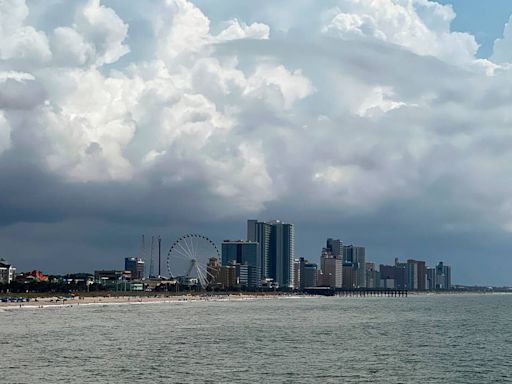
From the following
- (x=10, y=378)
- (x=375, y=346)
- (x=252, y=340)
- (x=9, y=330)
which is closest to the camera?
(x=10, y=378)

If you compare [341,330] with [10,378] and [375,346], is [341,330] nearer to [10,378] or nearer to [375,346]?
[375,346]

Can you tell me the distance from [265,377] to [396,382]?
12275mm

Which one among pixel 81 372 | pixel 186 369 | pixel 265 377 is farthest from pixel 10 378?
pixel 265 377

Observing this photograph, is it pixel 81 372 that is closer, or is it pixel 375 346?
pixel 81 372

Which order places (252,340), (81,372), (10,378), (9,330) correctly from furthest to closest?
1. (9,330)
2. (252,340)
3. (81,372)
4. (10,378)

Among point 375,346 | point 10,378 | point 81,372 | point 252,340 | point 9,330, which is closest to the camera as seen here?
point 10,378

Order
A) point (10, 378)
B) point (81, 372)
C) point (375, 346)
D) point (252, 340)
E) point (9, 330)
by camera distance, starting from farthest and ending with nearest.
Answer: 1. point (9, 330)
2. point (252, 340)
3. point (375, 346)
4. point (81, 372)
5. point (10, 378)

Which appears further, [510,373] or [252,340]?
[252,340]

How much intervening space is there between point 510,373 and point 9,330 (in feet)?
276

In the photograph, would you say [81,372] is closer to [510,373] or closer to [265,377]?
[265,377]

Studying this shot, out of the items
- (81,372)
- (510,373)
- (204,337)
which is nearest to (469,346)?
(510,373)

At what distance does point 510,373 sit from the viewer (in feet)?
259

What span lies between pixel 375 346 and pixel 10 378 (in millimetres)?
51839

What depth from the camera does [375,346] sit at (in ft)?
343
